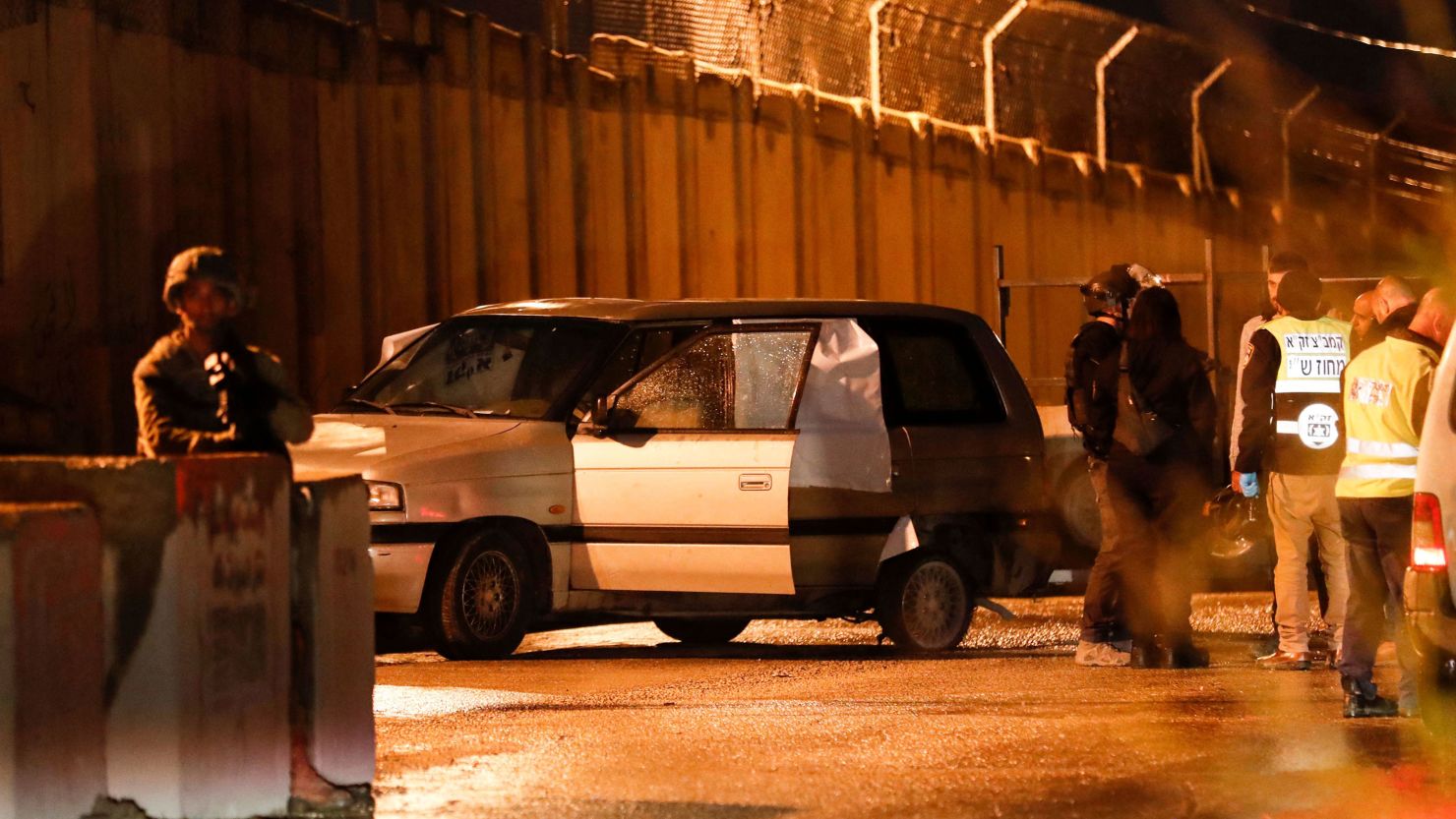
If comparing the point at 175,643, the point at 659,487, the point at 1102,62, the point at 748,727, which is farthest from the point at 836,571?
the point at 1102,62

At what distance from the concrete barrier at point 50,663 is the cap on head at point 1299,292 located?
19.1 feet

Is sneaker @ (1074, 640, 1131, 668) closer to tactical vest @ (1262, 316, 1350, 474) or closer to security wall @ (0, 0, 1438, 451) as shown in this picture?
tactical vest @ (1262, 316, 1350, 474)

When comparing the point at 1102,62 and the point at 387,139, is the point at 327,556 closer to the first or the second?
the point at 387,139

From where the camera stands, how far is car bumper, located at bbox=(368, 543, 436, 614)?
10.3 metres

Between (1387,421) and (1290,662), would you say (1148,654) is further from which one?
(1387,421)

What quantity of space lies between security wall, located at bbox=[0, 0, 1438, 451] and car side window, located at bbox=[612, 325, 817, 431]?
3126 mm

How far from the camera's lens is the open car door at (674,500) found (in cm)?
1087

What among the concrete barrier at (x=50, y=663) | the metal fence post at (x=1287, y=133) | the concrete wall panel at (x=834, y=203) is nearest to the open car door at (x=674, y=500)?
the concrete barrier at (x=50, y=663)

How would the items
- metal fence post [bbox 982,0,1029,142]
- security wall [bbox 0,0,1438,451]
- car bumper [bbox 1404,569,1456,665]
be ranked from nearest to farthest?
car bumper [bbox 1404,569,1456,665] < security wall [bbox 0,0,1438,451] < metal fence post [bbox 982,0,1029,142]

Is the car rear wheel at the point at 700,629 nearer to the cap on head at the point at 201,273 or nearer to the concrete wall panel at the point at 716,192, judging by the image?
the cap on head at the point at 201,273

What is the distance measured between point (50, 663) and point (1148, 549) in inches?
225

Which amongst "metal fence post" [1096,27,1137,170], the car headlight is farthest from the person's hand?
"metal fence post" [1096,27,1137,170]

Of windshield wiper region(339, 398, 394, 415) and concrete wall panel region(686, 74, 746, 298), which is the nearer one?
windshield wiper region(339, 398, 394, 415)

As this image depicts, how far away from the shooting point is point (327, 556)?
663 cm
